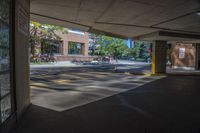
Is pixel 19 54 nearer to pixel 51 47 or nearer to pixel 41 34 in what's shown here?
pixel 41 34

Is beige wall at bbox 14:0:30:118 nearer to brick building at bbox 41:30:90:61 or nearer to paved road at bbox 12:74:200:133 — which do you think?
paved road at bbox 12:74:200:133

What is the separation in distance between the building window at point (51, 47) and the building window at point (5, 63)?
3187 centimetres

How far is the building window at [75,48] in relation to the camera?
42656mm

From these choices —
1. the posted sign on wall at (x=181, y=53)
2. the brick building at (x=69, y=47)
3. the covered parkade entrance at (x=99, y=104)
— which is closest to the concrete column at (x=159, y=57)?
the covered parkade entrance at (x=99, y=104)

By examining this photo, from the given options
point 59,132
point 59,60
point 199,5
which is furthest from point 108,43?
point 59,132

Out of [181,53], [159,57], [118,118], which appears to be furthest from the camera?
[181,53]

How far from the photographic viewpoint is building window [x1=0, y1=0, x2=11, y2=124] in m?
4.31

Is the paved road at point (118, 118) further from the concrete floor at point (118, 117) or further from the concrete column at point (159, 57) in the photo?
the concrete column at point (159, 57)

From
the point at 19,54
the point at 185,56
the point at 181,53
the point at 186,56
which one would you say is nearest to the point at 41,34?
the point at 181,53

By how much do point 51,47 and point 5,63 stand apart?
3464 cm

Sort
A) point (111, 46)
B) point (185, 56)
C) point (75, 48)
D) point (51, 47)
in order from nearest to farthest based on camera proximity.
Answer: point (185, 56)
point (51, 47)
point (75, 48)
point (111, 46)

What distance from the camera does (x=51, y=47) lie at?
38.7 metres

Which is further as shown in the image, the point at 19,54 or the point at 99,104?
the point at 99,104

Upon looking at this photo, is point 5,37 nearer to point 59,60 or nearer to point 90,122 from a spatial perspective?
point 90,122
